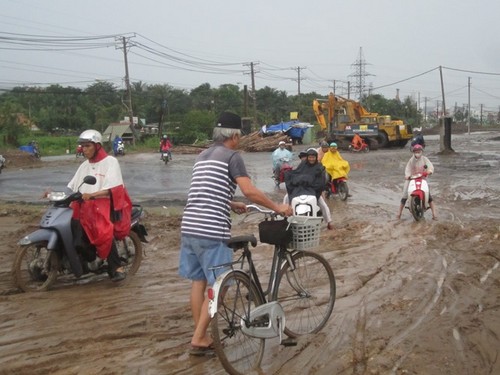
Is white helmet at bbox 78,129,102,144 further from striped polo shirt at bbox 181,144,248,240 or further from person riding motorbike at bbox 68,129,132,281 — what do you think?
striped polo shirt at bbox 181,144,248,240

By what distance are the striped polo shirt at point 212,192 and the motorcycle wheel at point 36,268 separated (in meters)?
2.56

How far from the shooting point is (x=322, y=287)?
507cm

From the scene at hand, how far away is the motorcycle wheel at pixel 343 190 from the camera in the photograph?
1437 centimetres

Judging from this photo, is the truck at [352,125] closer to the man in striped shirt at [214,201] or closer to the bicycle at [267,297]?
the bicycle at [267,297]

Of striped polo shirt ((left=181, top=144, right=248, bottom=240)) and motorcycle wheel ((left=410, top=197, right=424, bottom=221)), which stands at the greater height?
striped polo shirt ((left=181, top=144, right=248, bottom=240))

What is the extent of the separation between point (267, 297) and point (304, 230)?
597mm

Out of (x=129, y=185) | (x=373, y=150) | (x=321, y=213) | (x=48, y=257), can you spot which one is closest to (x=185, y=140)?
(x=373, y=150)

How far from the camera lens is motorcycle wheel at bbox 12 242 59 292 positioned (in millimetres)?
A: 5949

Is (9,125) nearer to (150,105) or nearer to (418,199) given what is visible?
(150,105)

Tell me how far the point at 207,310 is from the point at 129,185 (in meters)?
15.2

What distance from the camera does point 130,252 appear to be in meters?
7.02

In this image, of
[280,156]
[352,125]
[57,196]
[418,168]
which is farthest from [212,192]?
[352,125]

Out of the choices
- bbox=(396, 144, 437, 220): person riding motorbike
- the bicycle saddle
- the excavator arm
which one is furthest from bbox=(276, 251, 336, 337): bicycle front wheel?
the excavator arm

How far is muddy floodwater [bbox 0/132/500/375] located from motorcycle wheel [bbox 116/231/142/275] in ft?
0.52
